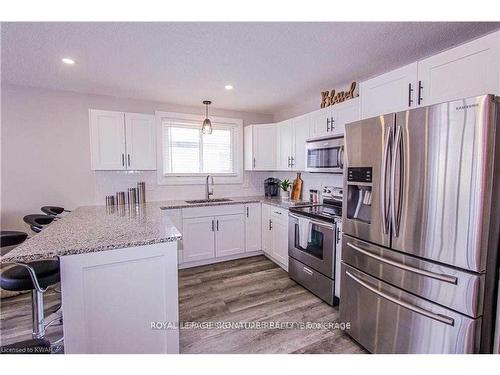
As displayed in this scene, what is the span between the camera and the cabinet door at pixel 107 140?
3.12 m

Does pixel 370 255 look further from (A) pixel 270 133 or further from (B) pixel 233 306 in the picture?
(A) pixel 270 133

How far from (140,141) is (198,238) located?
161 cm

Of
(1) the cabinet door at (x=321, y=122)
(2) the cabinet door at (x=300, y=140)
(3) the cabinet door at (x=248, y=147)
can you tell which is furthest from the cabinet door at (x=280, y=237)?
(1) the cabinet door at (x=321, y=122)

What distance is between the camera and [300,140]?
3324 mm

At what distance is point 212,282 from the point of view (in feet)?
9.87

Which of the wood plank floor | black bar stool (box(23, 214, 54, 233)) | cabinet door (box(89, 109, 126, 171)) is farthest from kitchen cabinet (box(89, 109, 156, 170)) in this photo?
the wood plank floor

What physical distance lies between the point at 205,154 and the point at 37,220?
2.31 m

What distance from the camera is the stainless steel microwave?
2613 mm

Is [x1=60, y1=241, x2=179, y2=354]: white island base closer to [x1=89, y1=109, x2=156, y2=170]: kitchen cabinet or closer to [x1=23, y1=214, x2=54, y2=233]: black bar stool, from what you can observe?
[x1=23, y1=214, x2=54, y2=233]: black bar stool

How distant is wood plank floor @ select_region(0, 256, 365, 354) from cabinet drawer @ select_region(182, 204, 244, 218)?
2.60 ft

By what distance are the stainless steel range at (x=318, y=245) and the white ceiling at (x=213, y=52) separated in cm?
151

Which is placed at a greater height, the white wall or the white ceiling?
the white ceiling

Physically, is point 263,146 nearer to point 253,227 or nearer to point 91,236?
point 253,227

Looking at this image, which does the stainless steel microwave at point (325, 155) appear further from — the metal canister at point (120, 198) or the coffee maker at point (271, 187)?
the metal canister at point (120, 198)
